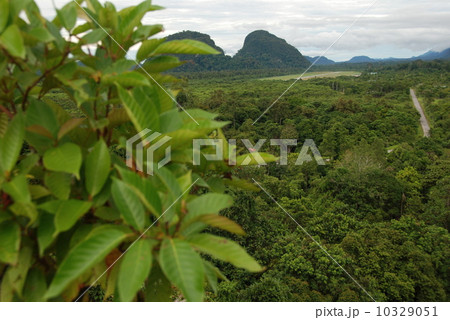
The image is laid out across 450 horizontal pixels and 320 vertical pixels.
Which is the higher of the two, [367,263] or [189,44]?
[189,44]

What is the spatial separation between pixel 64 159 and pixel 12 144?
Answer: 0.09m

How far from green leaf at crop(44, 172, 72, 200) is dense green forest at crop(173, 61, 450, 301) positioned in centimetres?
47

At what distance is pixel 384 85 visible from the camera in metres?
20.3

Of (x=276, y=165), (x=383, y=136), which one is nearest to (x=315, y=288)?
(x=276, y=165)

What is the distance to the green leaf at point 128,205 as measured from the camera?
1.73ft

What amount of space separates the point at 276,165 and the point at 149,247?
13488mm

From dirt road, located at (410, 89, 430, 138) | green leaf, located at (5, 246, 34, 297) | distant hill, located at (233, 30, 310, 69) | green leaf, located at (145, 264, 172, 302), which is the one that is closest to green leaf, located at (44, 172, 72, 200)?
green leaf, located at (5, 246, 34, 297)

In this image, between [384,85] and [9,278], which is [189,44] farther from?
[384,85]

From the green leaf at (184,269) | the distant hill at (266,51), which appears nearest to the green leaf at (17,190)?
the green leaf at (184,269)

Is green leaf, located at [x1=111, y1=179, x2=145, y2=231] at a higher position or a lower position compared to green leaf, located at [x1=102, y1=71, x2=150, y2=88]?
lower

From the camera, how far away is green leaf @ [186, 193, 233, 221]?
0.54 metres

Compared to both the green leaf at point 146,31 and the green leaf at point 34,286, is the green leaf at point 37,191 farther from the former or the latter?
the green leaf at point 146,31

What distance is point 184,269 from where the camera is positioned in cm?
49

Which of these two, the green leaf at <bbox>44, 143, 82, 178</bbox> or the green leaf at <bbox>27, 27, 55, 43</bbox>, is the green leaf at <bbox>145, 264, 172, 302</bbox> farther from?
the green leaf at <bbox>27, 27, 55, 43</bbox>
